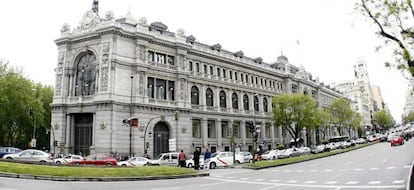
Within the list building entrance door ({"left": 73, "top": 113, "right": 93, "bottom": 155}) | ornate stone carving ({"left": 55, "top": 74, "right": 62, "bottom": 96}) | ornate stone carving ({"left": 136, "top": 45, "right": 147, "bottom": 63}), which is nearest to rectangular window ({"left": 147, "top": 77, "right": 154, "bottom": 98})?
ornate stone carving ({"left": 136, "top": 45, "right": 147, "bottom": 63})

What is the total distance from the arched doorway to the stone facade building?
0.14 metres

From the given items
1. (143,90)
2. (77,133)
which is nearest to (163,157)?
(143,90)

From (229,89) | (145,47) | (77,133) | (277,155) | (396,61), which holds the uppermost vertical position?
(145,47)

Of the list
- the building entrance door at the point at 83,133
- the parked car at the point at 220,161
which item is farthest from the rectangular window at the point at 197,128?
the parked car at the point at 220,161

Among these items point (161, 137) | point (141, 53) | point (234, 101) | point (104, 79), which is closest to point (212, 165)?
point (161, 137)

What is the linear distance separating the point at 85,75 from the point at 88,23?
7255mm

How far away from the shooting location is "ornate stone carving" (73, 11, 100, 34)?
46594mm

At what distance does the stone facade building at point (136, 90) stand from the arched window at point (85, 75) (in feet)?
0.45

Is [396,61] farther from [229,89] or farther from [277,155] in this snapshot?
[229,89]

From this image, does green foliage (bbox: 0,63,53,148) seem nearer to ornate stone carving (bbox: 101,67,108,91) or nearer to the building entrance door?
the building entrance door

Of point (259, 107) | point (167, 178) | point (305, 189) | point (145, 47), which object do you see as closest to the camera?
point (305, 189)

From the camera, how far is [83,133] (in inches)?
1780

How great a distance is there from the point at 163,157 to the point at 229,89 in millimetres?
27814

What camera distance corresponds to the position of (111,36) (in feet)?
144
